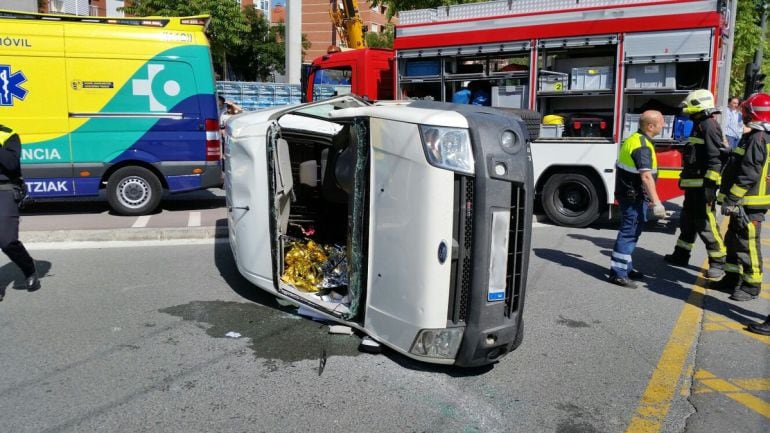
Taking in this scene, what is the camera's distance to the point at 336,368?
4.11 meters

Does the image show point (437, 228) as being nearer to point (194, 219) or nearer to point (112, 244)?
point (112, 244)

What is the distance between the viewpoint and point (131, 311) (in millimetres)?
5199

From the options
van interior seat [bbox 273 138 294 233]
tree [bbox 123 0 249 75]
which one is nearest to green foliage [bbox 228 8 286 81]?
tree [bbox 123 0 249 75]

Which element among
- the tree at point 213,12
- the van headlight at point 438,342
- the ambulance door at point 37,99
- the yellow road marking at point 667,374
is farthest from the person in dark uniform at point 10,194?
the tree at point 213,12

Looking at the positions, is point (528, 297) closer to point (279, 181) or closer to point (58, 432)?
point (279, 181)

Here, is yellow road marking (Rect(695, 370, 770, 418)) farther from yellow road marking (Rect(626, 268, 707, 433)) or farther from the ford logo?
the ford logo

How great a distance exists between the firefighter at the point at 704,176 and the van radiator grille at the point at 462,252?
395 centimetres

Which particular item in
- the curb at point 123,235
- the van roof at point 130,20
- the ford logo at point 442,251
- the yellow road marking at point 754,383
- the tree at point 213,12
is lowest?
the yellow road marking at point 754,383

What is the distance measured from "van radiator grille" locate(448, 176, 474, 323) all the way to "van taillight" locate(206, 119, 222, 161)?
643 cm

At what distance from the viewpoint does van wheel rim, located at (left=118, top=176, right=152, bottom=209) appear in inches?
357

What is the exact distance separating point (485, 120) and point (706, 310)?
3162 mm

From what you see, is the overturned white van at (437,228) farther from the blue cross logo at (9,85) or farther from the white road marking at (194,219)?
the blue cross logo at (9,85)

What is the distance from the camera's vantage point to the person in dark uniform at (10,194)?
542cm

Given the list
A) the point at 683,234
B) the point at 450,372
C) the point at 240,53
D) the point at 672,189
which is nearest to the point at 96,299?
the point at 450,372
